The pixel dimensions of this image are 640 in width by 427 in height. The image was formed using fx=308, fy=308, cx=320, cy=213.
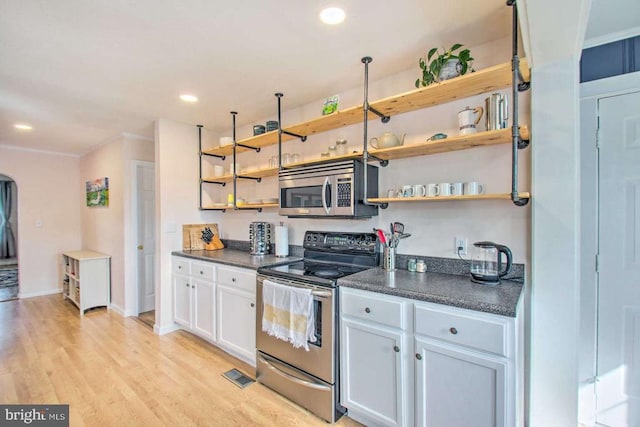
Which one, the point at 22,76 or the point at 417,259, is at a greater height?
the point at 22,76

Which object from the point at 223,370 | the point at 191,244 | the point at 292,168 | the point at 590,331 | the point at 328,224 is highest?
the point at 292,168

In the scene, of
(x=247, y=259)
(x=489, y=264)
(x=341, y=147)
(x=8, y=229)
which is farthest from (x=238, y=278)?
(x=8, y=229)

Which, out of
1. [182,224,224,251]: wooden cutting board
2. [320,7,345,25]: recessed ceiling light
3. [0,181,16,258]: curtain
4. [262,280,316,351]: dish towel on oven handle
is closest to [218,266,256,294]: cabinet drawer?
[262,280,316,351]: dish towel on oven handle

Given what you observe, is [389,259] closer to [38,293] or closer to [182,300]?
[182,300]

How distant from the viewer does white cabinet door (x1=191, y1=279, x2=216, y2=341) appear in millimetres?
2881

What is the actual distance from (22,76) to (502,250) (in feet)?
11.5

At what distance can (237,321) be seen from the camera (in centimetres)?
263

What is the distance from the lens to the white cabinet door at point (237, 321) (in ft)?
8.25

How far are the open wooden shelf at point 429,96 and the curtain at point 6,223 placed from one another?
8816 millimetres

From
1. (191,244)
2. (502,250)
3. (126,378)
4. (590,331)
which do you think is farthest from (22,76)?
(590,331)

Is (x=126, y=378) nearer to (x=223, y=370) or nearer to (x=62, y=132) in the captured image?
(x=223, y=370)

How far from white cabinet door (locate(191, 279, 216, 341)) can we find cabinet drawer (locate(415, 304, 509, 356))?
200 cm

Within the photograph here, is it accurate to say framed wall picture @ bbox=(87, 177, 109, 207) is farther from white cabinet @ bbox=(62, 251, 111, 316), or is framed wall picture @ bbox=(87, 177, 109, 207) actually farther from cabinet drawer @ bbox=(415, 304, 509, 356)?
cabinet drawer @ bbox=(415, 304, 509, 356)

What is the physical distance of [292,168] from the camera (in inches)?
108
